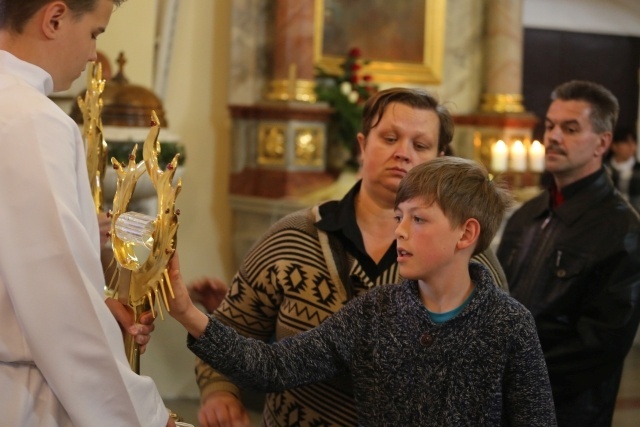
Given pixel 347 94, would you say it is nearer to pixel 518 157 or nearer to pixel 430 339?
pixel 518 157

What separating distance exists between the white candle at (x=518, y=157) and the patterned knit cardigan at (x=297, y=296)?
5.37 metres

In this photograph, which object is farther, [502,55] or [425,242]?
[502,55]

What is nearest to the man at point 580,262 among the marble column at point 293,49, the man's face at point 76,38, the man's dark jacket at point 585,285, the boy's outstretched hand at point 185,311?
the man's dark jacket at point 585,285

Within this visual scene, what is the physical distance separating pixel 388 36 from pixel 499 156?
1.30m

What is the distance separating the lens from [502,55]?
8633 mm

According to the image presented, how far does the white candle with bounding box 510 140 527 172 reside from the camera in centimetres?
802

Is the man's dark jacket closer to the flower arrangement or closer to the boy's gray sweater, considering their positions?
the boy's gray sweater

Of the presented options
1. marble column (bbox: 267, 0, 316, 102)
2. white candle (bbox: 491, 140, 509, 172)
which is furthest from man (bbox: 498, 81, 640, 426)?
white candle (bbox: 491, 140, 509, 172)

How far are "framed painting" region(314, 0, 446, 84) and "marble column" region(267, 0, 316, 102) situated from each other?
448 mm

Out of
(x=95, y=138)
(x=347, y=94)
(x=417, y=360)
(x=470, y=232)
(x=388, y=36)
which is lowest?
(x=417, y=360)

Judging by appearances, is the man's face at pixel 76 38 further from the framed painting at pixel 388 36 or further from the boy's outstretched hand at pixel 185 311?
the framed painting at pixel 388 36

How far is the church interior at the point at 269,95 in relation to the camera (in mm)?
6918

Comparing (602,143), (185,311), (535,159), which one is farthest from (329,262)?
(535,159)

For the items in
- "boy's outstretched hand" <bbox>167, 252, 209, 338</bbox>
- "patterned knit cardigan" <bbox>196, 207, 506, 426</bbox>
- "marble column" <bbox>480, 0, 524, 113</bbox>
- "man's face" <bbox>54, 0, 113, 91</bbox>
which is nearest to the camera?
"man's face" <bbox>54, 0, 113, 91</bbox>
